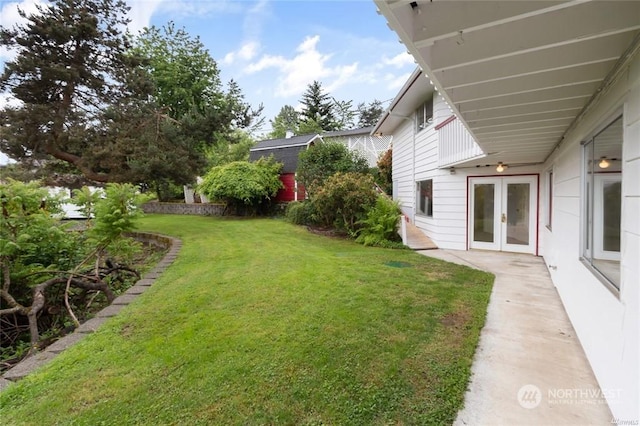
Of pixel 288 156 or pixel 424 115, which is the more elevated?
pixel 288 156

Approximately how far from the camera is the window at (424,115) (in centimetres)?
997

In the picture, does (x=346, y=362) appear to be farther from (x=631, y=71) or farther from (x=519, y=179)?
(x=519, y=179)

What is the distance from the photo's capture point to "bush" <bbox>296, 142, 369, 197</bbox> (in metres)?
15.0

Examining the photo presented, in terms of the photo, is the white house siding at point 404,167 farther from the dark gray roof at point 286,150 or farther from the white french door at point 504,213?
the dark gray roof at point 286,150

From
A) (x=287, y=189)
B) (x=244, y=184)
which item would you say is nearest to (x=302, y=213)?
(x=244, y=184)

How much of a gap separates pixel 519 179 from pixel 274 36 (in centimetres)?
818

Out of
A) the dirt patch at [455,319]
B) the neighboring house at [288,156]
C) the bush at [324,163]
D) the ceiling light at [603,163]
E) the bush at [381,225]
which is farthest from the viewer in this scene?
the neighboring house at [288,156]

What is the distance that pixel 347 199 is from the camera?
34.4ft

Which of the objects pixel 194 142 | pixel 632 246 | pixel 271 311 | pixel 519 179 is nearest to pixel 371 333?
pixel 271 311

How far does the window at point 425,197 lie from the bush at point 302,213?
14.7 feet

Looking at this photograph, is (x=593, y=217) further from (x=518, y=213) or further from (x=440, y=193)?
(x=440, y=193)

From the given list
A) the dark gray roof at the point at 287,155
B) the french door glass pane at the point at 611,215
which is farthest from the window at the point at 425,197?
the dark gray roof at the point at 287,155

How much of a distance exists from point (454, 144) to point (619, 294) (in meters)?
6.12
